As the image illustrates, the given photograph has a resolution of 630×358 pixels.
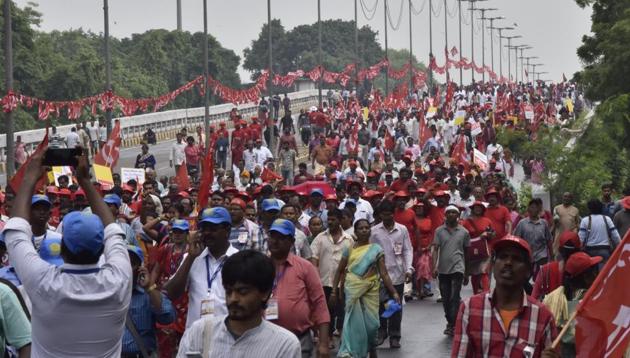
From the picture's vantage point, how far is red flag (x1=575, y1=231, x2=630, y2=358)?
592 centimetres

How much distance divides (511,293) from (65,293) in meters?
1.79

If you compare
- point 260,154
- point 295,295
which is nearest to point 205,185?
point 295,295

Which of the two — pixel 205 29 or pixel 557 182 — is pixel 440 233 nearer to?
pixel 557 182

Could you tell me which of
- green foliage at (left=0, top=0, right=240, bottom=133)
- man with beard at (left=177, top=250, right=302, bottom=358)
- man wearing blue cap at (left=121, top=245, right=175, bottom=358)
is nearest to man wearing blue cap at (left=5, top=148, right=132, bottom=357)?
man with beard at (left=177, top=250, right=302, bottom=358)

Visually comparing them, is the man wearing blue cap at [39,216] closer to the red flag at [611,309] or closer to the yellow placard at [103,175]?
the red flag at [611,309]

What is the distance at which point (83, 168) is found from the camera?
570 centimetres

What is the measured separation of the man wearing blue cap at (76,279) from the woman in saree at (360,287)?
639cm

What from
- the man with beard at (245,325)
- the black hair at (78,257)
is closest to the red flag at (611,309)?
the man with beard at (245,325)

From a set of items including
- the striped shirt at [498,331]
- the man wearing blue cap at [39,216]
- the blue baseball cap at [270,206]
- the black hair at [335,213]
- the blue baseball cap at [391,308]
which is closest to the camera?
the striped shirt at [498,331]

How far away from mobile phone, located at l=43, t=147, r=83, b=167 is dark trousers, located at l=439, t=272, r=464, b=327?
977 cm

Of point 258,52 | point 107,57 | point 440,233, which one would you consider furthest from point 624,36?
point 258,52

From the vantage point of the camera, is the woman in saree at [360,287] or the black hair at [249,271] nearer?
the black hair at [249,271]

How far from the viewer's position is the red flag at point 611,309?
5.92 meters

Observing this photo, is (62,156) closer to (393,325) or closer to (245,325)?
(245,325)
